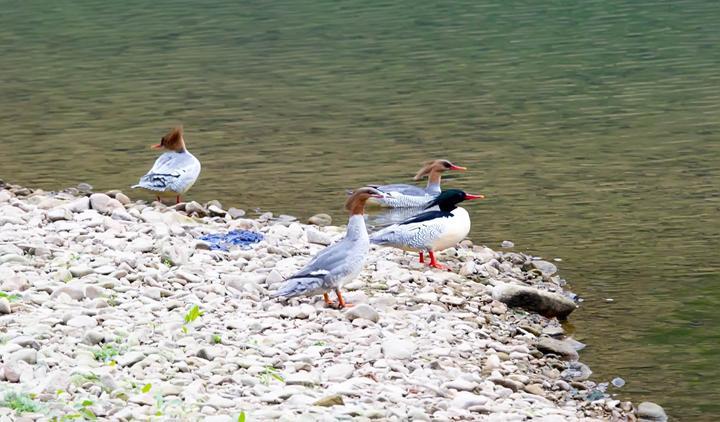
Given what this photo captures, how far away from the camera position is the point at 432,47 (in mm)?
31922

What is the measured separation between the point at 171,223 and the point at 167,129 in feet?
32.5

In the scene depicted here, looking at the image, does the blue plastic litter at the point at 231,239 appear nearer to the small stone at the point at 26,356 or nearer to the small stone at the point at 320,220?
the small stone at the point at 320,220

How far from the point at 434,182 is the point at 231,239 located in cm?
489

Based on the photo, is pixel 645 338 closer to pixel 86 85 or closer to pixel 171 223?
pixel 171 223

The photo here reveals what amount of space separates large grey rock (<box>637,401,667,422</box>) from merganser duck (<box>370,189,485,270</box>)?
3495 millimetres

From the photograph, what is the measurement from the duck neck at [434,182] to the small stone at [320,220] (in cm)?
193

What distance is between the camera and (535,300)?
1166 cm

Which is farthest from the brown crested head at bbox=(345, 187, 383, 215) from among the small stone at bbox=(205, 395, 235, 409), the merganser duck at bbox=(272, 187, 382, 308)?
the small stone at bbox=(205, 395, 235, 409)

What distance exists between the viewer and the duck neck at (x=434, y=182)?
1659 cm

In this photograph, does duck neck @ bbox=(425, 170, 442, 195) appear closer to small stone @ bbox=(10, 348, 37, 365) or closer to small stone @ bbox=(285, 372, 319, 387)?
small stone @ bbox=(285, 372, 319, 387)

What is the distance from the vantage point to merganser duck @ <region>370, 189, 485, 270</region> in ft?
40.5

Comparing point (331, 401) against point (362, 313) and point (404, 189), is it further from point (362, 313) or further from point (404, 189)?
point (404, 189)

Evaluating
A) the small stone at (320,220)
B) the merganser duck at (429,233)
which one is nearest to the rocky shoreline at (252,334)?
the merganser duck at (429,233)

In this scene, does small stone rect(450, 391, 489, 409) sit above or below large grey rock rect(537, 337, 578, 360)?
above
